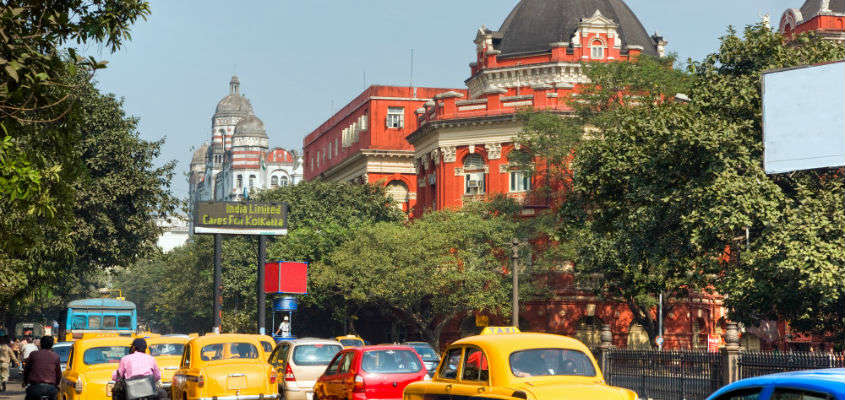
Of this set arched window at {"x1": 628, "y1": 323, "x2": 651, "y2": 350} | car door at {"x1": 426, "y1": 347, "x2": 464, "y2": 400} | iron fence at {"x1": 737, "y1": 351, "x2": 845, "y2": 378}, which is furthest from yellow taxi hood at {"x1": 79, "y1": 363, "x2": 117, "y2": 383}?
arched window at {"x1": 628, "y1": 323, "x2": 651, "y2": 350}

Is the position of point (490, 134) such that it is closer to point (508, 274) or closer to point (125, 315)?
point (508, 274)

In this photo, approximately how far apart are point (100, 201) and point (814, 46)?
28.3m

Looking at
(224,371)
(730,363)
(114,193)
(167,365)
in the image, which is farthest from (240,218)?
(730,363)

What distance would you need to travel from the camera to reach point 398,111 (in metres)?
85.2

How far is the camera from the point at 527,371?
43.1ft

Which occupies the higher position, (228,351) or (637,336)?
(228,351)

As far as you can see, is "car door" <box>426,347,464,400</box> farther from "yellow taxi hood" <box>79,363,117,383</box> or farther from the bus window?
the bus window

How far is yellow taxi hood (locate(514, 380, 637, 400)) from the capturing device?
12258mm

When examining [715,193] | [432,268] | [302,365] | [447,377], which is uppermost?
[715,193]

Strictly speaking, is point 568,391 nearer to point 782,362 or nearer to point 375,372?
point 375,372

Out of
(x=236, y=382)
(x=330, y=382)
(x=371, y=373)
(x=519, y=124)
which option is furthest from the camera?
(x=519, y=124)

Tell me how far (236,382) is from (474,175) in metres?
46.2

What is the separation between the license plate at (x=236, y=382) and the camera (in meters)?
20.8

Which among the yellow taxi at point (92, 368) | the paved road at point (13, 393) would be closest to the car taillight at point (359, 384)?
the yellow taxi at point (92, 368)
